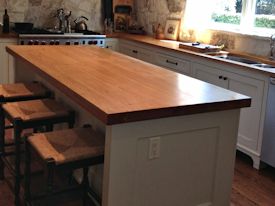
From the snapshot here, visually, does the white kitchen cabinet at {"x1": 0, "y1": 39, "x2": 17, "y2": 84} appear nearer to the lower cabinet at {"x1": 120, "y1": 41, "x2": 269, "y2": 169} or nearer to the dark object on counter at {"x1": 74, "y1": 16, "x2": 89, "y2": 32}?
the dark object on counter at {"x1": 74, "y1": 16, "x2": 89, "y2": 32}

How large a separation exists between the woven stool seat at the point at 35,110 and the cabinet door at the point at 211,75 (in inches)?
66.8

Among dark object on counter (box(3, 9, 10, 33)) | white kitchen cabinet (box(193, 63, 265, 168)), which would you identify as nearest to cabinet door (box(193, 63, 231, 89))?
white kitchen cabinet (box(193, 63, 265, 168))

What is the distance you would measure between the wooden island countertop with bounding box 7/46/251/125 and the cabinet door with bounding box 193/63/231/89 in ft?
3.45

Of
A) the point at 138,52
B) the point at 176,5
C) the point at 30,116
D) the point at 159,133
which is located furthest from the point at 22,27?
the point at 159,133

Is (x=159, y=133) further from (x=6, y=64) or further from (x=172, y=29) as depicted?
(x=172, y=29)

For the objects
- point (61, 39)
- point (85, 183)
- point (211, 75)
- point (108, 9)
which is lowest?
point (85, 183)

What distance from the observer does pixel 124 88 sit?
229 cm

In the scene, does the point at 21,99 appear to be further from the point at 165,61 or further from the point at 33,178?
the point at 165,61

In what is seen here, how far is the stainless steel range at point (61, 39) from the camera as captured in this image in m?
4.65

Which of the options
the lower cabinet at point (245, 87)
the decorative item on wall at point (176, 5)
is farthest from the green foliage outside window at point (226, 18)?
the lower cabinet at point (245, 87)

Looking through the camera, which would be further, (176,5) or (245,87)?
(176,5)

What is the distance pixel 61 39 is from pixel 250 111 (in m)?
2.45

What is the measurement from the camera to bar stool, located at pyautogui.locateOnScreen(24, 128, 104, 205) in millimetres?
1989

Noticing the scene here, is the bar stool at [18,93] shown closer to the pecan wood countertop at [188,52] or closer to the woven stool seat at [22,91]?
the woven stool seat at [22,91]
